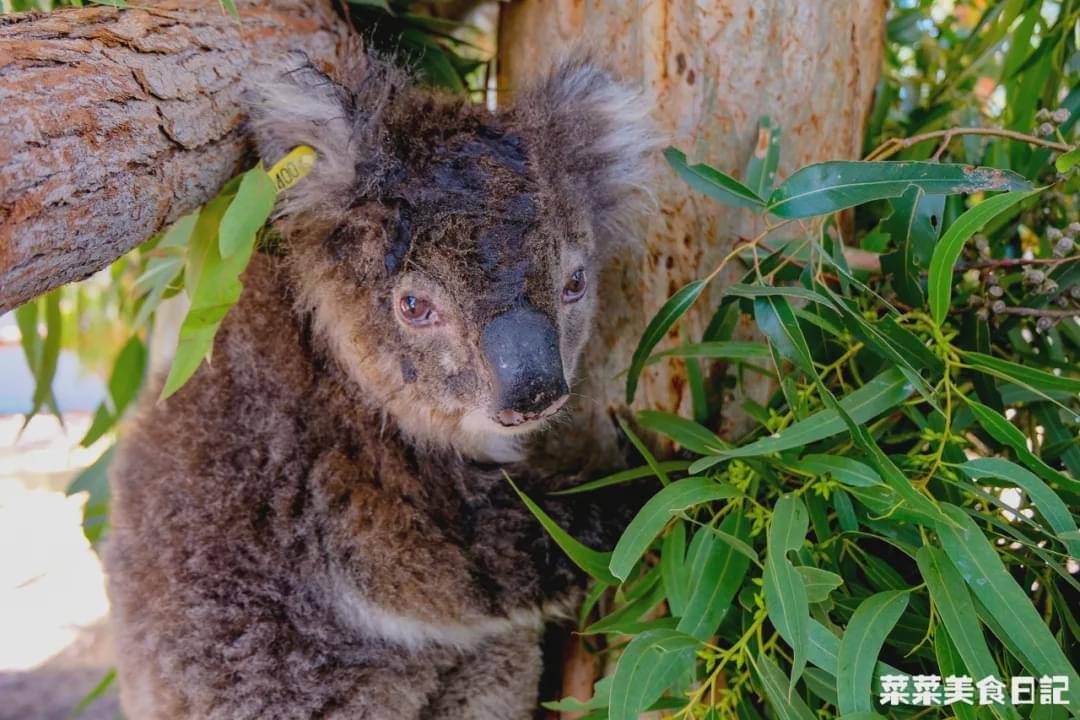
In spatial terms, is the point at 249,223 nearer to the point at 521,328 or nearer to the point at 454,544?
the point at 521,328

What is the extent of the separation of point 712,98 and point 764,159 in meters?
0.19

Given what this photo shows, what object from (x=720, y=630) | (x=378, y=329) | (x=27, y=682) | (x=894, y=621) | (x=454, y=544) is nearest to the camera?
(x=894, y=621)

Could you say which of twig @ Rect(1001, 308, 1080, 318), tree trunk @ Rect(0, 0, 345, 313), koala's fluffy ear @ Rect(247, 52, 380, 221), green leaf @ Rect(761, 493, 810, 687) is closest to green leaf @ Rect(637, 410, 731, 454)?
green leaf @ Rect(761, 493, 810, 687)

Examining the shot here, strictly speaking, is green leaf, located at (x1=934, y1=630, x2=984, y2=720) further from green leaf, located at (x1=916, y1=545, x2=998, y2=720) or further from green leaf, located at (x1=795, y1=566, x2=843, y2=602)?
green leaf, located at (x1=795, y1=566, x2=843, y2=602)

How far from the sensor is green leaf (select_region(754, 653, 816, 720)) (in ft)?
→ 4.97

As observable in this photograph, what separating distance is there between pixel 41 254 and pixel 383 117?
0.70 meters

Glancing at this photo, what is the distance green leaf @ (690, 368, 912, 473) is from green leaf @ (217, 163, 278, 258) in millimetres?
857

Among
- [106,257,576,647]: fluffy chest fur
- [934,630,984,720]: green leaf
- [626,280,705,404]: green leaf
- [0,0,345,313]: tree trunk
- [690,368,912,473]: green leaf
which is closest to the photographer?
[0,0,345,313]: tree trunk

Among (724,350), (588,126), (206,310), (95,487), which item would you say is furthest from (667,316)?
(95,487)

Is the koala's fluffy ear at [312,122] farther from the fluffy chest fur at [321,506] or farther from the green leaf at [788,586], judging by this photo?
the green leaf at [788,586]

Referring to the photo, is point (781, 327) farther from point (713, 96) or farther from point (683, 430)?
point (713, 96)

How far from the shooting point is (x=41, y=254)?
1.37 metres

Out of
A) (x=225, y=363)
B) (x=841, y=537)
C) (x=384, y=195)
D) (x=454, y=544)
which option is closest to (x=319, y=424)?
(x=225, y=363)

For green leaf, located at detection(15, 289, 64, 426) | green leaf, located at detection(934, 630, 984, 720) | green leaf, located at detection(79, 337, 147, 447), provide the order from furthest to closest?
1. green leaf, located at detection(79, 337, 147, 447)
2. green leaf, located at detection(15, 289, 64, 426)
3. green leaf, located at detection(934, 630, 984, 720)
